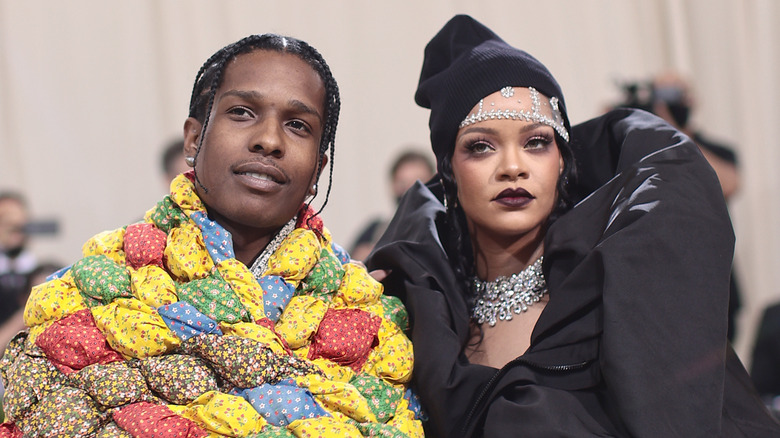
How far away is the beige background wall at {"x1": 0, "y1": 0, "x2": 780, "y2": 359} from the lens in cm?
562

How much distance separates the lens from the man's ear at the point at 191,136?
203 cm

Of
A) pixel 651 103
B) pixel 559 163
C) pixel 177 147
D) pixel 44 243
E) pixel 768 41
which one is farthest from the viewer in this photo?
pixel 768 41

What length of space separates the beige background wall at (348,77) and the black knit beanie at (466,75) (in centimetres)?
311

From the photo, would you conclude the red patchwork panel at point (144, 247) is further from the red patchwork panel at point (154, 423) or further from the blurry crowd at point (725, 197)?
the blurry crowd at point (725, 197)

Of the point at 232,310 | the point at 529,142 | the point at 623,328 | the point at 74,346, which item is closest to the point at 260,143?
the point at 232,310

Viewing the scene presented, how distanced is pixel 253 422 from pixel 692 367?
85 centimetres

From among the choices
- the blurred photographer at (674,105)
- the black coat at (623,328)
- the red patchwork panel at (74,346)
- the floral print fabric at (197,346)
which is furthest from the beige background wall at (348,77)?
the red patchwork panel at (74,346)

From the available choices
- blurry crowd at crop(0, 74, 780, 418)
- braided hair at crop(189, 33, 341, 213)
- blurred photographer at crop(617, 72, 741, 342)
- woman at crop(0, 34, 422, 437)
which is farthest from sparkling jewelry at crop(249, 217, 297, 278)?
blurred photographer at crop(617, 72, 741, 342)

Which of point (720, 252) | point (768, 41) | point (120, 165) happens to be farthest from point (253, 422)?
point (768, 41)

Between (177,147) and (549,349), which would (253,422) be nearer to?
(549,349)

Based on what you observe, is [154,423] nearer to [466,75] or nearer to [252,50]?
[252,50]

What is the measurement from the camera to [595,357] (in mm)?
1836

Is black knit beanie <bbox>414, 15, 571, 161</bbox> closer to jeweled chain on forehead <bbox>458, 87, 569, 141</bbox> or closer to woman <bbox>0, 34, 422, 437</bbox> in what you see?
jeweled chain on forehead <bbox>458, 87, 569, 141</bbox>

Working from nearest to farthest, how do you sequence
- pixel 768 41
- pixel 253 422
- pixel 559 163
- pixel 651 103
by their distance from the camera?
pixel 253 422
pixel 559 163
pixel 651 103
pixel 768 41
